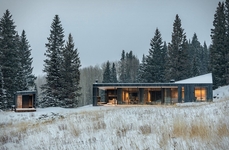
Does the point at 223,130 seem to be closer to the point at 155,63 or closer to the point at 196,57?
the point at 155,63

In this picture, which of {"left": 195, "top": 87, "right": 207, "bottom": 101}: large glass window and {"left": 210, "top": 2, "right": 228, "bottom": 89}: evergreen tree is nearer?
{"left": 195, "top": 87, "right": 207, "bottom": 101}: large glass window

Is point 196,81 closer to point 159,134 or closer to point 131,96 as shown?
point 131,96

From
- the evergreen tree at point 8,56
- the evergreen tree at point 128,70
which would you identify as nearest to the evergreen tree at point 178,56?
the evergreen tree at point 8,56

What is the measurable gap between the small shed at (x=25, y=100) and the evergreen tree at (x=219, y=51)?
27733 mm

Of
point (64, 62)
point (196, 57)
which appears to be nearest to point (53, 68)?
point (64, 62)

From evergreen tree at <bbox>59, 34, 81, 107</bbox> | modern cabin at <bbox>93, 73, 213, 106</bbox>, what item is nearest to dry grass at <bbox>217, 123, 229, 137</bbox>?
modern cabin at <bbox>93, 73, 213, 106</bbox>

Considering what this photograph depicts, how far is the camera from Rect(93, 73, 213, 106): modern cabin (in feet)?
91.2

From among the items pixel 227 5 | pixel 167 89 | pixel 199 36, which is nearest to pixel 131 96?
pixel 167 89

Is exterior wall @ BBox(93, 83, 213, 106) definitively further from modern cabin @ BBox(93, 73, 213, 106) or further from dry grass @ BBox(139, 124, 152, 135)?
dry grass @ BBox(139, 124, 152, 135)

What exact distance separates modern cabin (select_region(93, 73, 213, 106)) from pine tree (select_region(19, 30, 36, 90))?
1407cm

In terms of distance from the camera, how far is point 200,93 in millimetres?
28953

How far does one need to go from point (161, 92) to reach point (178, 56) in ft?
43.8

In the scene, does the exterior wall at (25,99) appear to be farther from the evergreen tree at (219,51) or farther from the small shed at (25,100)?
the evergreen tree at (219,51)

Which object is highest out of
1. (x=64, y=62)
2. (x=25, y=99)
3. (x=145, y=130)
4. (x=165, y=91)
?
(x=64, y=62)
